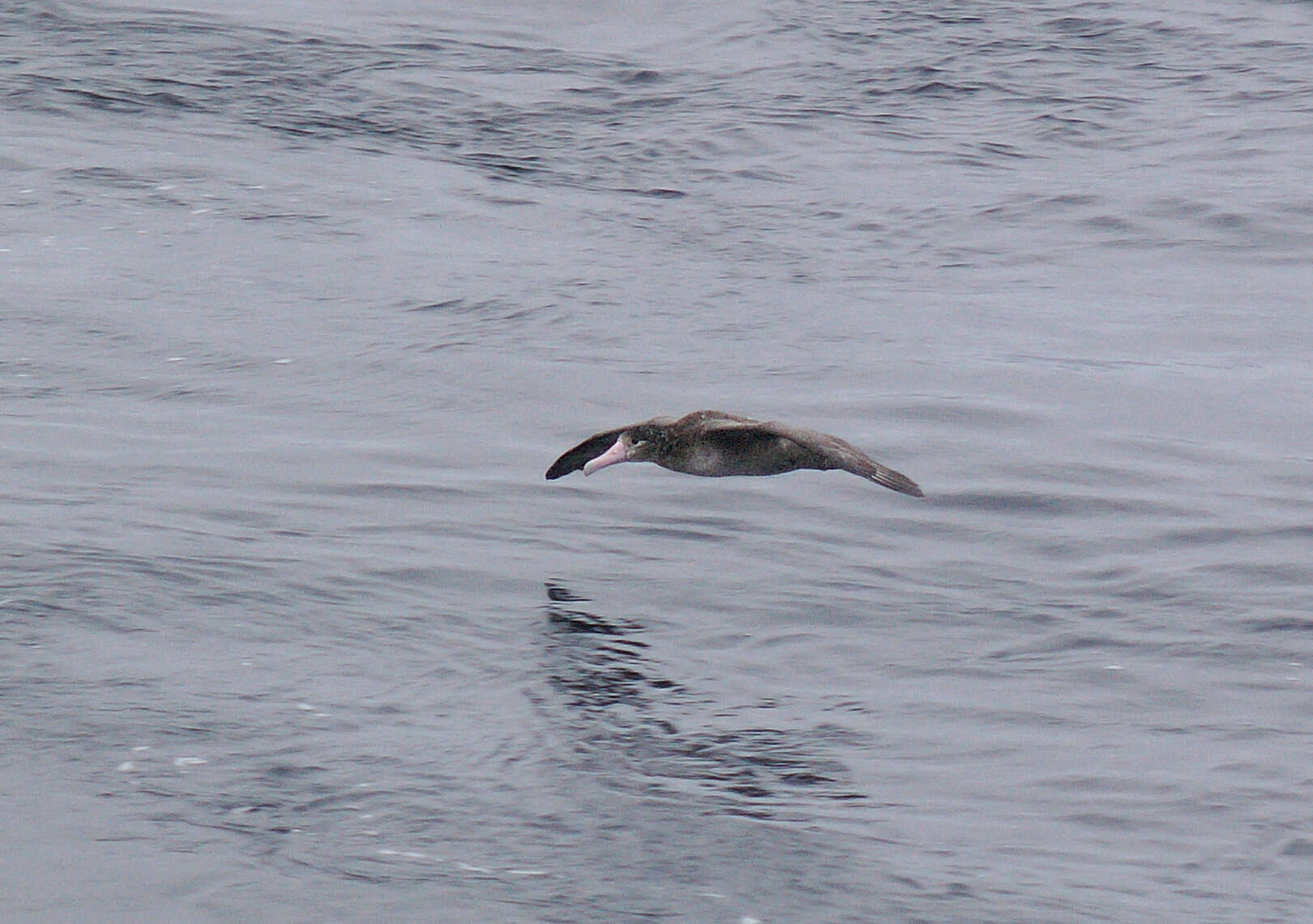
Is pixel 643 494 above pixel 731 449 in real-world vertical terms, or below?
below

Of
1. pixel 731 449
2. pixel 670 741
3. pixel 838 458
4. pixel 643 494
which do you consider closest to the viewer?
pixel 670 741

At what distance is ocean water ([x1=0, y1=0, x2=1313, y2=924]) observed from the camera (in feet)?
25.2

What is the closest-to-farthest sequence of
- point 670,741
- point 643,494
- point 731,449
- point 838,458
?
point 670,741, point 838,458, point 731,449, point 643,494

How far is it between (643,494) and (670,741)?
372 centimetres

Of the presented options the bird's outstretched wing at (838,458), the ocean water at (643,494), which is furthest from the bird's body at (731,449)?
the ocean water at (643,494)

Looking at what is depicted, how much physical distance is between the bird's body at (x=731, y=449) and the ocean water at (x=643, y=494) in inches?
34.7

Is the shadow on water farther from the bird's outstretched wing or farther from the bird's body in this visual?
the bird's outstretched wing

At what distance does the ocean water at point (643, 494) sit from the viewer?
25.2 ft

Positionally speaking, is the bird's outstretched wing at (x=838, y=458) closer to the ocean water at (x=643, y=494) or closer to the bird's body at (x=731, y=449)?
the bird's body at (x=731, y=449)

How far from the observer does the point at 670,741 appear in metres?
8.48

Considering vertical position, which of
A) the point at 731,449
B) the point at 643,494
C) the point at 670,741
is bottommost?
the point at 643,494

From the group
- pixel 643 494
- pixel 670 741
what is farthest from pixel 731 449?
pixel 643 494

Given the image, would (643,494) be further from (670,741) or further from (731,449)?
(670,741)

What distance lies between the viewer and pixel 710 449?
9.49m
